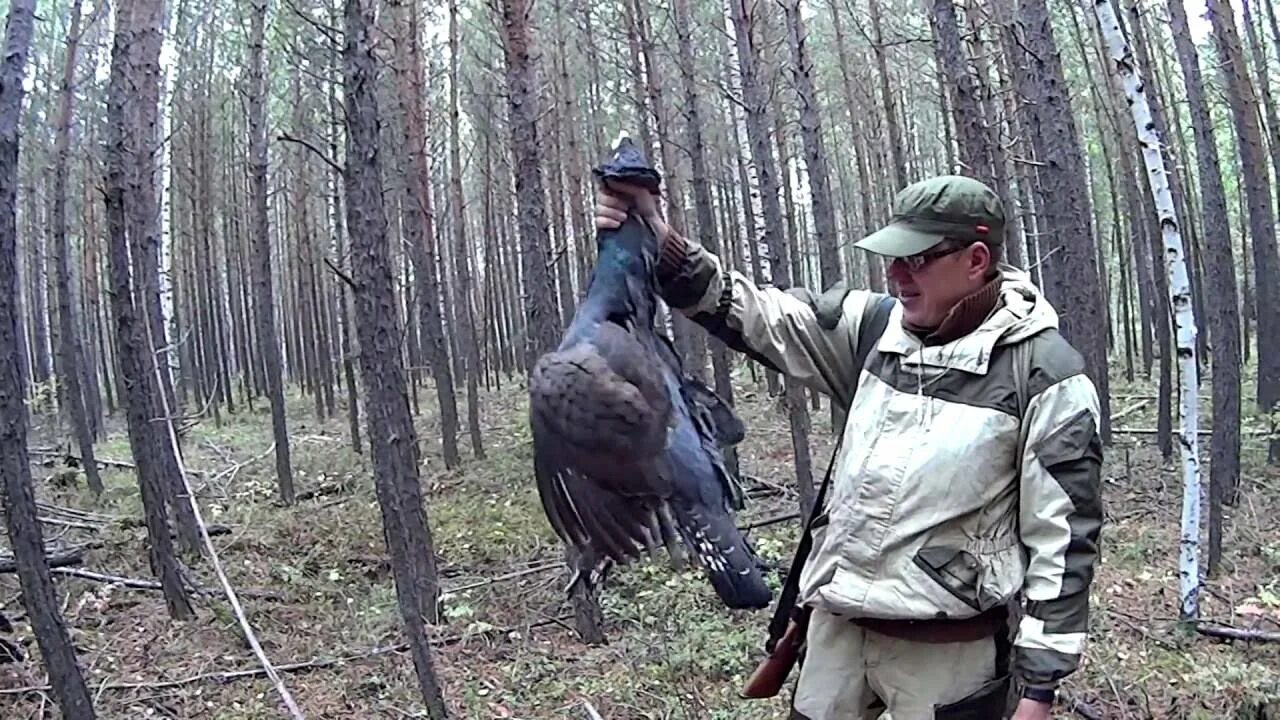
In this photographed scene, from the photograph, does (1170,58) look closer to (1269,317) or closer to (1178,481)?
(1269,317)

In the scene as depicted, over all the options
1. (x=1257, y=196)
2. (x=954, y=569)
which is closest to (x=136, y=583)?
(x=954, y=569)

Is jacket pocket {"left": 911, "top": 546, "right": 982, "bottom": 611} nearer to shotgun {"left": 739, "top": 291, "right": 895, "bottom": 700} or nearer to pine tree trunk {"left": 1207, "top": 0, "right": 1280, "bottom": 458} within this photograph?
shotgun {"left": 739, "top": 291, "right": 895, "bottom": 700}

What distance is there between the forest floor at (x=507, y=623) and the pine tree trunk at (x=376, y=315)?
45 centimetres

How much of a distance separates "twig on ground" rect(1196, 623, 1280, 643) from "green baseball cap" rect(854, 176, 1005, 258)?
17.8 ft

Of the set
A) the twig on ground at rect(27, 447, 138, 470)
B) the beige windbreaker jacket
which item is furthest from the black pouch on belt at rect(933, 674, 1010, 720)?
the twig on ground at rect(27, 447, 138, 470)

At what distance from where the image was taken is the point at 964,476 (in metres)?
2.58

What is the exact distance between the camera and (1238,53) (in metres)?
10.7

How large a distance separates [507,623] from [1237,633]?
4.98 metres

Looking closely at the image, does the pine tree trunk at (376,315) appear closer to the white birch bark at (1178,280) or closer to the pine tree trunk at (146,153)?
the pine tree trunk at (146,153)

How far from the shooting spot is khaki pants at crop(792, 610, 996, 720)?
9.10 feet

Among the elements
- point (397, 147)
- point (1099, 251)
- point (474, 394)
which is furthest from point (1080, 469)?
point (1099, 251)

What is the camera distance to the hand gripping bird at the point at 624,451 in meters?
1.92

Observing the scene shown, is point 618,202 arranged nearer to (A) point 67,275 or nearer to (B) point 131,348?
(B) point 131,348

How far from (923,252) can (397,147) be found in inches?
472
